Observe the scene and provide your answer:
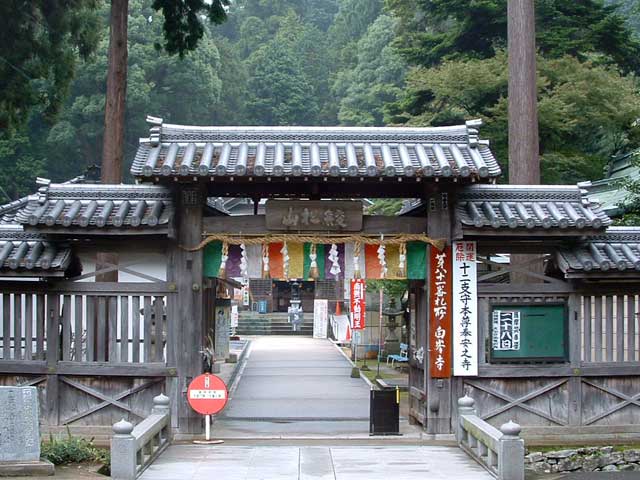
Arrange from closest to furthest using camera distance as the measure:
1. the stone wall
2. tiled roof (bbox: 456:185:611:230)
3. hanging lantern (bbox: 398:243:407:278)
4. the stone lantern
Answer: the stone wall
tiled roof (bbox: 456:185:611:230)
hanging lantern (bbox: 398:243:407:278)
the stone lantern

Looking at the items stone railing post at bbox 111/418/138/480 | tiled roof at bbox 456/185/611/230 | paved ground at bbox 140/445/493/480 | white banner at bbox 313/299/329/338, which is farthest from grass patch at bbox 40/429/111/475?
white banner at bbox 313/299/329/338

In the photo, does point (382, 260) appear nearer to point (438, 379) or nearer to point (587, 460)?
point (438, 379)

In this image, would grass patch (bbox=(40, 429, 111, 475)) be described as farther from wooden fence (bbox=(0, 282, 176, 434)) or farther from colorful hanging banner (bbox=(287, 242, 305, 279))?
colorful hanging banner (bbox=(287, 242, 305, 279))

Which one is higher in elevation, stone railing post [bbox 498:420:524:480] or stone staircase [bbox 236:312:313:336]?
stone railing post [bbox 498:420:524:480]

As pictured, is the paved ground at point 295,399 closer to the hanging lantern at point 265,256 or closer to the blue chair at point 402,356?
the blue chair at point 402,356

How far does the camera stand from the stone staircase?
58656 millimetres

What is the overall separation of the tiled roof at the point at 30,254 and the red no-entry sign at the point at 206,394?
3127 millimetres

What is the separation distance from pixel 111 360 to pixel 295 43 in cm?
Result: 8376

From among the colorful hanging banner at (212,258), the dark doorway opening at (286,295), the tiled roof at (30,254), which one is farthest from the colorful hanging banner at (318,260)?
the dark doorway opening at (286,295)

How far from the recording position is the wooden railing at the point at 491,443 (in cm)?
1156

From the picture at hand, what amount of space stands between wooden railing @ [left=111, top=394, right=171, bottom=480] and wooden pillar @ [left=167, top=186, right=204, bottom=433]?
63cm

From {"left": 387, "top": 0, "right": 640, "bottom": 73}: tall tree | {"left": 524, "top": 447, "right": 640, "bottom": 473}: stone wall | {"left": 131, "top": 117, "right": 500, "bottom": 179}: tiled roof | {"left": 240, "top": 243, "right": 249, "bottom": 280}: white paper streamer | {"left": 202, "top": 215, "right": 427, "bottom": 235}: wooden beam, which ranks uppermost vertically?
{"left": 387, "top": 0, "right": 640, "bottom": 73}: tall tree

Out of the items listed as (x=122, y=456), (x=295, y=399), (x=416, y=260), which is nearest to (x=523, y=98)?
(x=416, y=260)

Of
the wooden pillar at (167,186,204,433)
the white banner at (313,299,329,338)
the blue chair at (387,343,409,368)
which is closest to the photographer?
the wooden pillar at (167,186,204,433)
